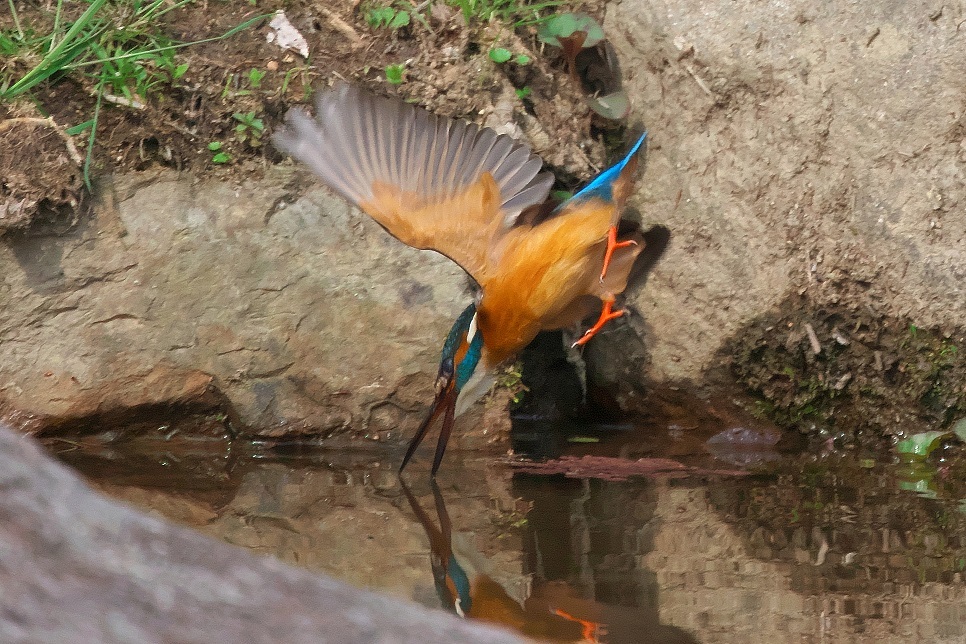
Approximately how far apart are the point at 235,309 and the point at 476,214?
987 millimetres

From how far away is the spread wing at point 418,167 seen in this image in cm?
334

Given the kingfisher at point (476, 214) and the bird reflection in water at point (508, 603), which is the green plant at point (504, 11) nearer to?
the kingfisher at point (476, 214)

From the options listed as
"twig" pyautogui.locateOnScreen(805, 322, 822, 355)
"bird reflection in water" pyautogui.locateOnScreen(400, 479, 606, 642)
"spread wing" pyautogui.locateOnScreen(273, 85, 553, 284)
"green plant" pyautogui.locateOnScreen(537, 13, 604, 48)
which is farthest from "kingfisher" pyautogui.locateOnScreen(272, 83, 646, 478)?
"bird reflection in water" pyautogui.locateOnScreen(400, 479, 606, 642)

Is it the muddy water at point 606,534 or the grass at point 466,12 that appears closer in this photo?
the muddy water at point 606,534

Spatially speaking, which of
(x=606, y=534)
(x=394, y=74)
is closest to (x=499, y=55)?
(x=394, y=74)

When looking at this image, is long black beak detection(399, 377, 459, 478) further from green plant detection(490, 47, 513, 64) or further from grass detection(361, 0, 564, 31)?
grass detection(361, 0, 564, 31)

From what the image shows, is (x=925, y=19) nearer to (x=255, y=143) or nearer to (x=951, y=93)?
(x=951, y=93)

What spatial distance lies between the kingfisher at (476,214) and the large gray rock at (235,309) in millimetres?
298

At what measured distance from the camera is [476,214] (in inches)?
137

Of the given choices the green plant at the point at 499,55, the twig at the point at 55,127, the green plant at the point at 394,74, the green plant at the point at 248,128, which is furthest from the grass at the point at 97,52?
the green plant at the point at 499,55

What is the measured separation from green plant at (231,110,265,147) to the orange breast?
1014 millimetres

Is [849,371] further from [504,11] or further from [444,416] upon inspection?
[504,11]

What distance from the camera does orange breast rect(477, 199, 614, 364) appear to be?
3.58 metres

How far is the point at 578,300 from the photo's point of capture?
3844 mm
